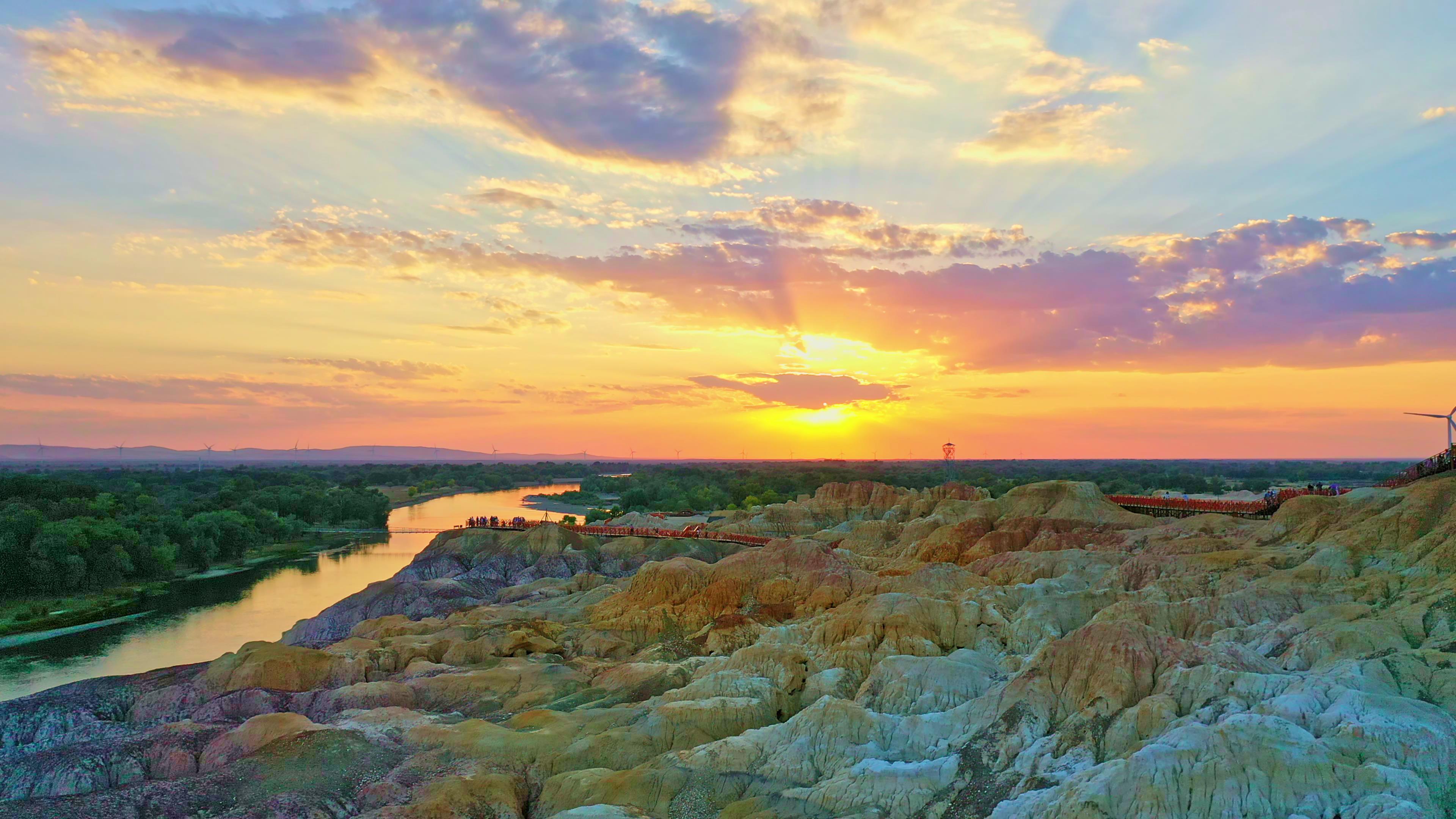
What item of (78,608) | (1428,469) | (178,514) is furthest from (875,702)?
(178,514)

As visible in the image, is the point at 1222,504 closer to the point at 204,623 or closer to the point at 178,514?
the point at 204,623

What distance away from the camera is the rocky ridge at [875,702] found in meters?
27.1

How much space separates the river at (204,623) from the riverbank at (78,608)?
150 centimetres

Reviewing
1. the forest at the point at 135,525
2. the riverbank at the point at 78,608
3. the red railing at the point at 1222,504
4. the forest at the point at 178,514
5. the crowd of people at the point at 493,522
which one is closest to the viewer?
the red railing at the point at 1222,504

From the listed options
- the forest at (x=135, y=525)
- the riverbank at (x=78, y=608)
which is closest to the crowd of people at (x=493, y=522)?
the riverbank at (x=78, y=608)

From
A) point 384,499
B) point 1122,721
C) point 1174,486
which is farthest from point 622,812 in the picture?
point 1174,486

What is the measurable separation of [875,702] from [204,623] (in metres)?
64.0

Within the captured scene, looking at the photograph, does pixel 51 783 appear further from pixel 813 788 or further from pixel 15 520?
pixel 15 520

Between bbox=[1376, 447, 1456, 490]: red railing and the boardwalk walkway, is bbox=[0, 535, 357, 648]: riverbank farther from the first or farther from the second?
bbox=[1376, 447, 1456, 490]: red railing

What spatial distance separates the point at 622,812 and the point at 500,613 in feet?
114

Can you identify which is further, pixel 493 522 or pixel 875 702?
pixel 493 522

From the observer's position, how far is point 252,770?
33188mm

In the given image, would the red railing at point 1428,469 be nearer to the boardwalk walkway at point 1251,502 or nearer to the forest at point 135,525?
the boardwalk walkway at point 1251,502

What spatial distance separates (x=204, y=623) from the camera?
3009 inches
